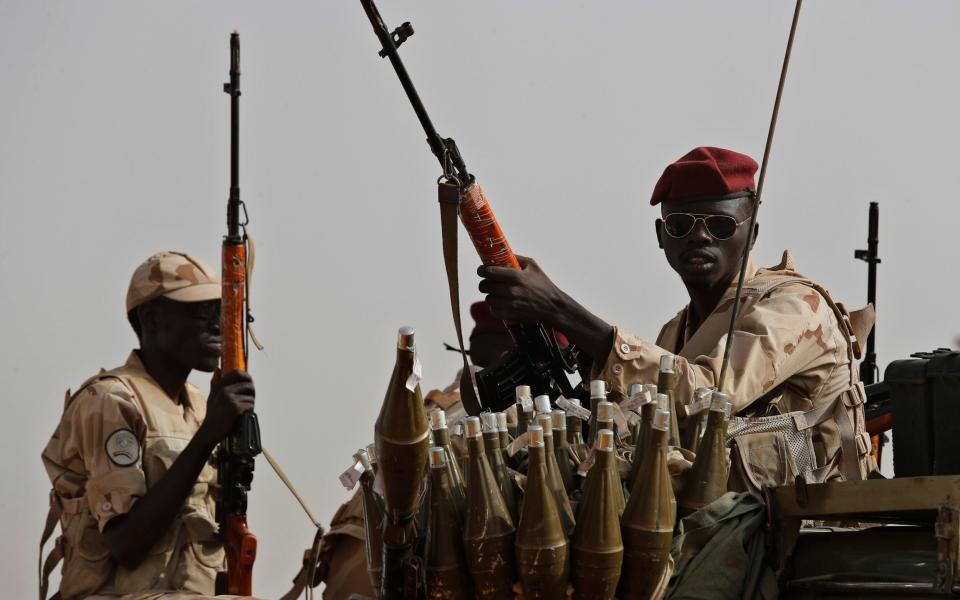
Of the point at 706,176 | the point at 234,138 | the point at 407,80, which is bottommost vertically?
the point at 706,176

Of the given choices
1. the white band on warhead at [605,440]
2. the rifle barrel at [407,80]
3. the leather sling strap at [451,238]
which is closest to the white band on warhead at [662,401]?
the white band on warhead at [605,440]

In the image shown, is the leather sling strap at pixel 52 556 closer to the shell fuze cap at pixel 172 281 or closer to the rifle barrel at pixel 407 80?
the shell fuze cap at pixel 172 281

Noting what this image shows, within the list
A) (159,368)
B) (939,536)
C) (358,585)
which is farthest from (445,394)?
(939,536)

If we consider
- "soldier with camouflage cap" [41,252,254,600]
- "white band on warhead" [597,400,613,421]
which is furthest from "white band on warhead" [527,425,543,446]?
"soldier with camouflage cap" [41,252,254,600]

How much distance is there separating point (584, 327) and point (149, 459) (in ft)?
8.27

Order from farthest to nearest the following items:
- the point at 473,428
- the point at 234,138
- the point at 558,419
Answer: the point at 234,138, the point at 558,419, the point at 473,428

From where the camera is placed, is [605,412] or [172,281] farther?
[172,281]

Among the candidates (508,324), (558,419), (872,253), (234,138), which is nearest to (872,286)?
(872,253)

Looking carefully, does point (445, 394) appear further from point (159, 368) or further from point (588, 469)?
point (588, 469)

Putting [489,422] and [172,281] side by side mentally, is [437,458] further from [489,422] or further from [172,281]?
[172,281]

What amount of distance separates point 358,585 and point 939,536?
2.58 m

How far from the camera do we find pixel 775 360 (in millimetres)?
4098

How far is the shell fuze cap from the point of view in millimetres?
6195

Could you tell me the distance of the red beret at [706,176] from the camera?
470cm
